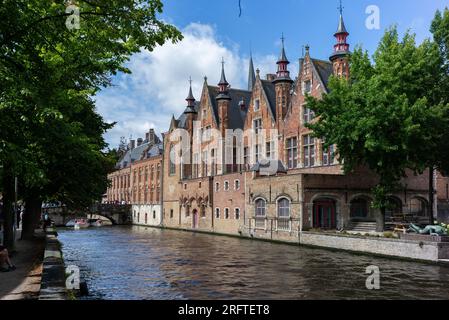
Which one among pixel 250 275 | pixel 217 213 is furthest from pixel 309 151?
pixel 250 275

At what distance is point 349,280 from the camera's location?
17.5m

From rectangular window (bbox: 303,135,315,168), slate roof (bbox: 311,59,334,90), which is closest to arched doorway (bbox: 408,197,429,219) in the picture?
rectangular window (bbox: 303,135,315,168)

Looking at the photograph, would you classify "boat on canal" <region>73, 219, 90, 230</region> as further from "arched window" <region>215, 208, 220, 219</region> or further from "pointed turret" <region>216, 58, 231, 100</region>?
"pointed turret" <region>216, 58, 231, 100</region>

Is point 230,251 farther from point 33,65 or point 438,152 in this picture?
point 33,65

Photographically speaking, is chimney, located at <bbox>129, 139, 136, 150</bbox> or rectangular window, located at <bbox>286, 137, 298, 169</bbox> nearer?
rectangular window, located at <bbox>286, 137, 298, 169</bbox>

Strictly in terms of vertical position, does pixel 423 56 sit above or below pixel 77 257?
above

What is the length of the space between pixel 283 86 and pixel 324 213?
501 inches

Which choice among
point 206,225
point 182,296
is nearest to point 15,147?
point 182,296

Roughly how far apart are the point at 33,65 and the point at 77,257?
16981 mm

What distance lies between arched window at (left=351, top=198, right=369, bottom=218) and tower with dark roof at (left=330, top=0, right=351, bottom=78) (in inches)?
363

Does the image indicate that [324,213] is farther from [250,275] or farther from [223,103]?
[223,103]

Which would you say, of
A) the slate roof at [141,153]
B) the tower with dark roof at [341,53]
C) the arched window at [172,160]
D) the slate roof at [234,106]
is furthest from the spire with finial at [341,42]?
the slate roof at [141,153]

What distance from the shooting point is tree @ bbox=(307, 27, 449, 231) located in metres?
25.5

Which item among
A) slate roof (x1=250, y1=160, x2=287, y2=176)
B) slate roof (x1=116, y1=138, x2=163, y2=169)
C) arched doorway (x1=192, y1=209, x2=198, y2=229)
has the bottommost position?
arched doorway (x1=192, y1=209, x2=198, y2=229)
